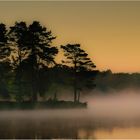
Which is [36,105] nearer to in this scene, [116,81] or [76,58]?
[76,58]

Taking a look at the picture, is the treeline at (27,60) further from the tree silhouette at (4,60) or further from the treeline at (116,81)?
the treeline at (116,81)

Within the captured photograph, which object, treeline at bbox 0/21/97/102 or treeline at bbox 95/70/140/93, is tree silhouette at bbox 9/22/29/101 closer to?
treeline at bbox 0/21/97/102

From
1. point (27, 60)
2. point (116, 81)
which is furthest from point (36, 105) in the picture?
point (116, 81)

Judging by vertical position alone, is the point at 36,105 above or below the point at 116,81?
below

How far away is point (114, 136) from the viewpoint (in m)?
30.4

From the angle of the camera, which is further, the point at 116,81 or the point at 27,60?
the point at 116,81

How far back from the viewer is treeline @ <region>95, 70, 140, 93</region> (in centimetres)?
14188

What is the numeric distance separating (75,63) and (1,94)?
13.1 metres

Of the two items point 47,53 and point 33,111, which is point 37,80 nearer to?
point 47,53

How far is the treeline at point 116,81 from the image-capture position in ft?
465

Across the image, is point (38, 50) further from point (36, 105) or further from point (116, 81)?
point (116, 81)

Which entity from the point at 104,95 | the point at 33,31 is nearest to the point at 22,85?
the point at 33,31

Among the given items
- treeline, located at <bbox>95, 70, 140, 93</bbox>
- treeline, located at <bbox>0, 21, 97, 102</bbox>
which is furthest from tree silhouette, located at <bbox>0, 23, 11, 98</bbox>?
treeline, located at <bbox>95, 70, 140, 93</bbox>

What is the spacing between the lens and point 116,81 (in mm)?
151125
